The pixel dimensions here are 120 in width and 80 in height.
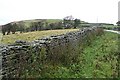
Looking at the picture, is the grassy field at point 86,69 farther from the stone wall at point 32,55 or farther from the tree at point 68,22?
the tree at point 68,22

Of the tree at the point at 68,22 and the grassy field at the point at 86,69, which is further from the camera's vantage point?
Result: the tree at the point at 68,22

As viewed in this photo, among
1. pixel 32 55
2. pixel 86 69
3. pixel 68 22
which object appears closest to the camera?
pixel 32 55

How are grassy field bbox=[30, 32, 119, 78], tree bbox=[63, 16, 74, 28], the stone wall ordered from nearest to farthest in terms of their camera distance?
the stone wall, grassy field bbox=[30, 32, 119, 78], tree bbox=[63, 16, 74, 28]

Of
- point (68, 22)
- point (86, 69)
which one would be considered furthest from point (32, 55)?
point (68, 22)

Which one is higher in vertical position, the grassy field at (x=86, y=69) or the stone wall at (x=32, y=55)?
the stone wall at (x=32, y=55)

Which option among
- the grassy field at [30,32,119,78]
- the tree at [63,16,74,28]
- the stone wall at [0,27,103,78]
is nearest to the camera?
the stone wall at [0,27,103,78]

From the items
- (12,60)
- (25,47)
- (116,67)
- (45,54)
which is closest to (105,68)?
(116,67)

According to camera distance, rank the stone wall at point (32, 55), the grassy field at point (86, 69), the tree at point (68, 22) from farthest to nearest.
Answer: the tree at point (68, 22) → the grassy field at point (86, 69) → the stone wall at point (32, 55)

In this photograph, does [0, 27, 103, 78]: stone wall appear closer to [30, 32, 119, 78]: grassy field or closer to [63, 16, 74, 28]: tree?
[30, 32, 119, 78]: grassy field

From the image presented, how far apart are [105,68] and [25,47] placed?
4569mm

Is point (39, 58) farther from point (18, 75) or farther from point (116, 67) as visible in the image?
point (116, 67)

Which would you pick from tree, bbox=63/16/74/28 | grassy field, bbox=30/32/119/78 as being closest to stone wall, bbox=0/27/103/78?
grassy field, bbox=30/32/119/78

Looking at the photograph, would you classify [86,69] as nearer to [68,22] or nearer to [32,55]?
[32,55]

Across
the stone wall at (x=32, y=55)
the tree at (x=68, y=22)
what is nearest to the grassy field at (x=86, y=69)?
the stone wall at (x=32, y=55)
